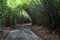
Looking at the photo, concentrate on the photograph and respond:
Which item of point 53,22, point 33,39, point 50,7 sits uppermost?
point 50,7

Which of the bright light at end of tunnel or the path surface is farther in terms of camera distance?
the bright light at end of tunnel

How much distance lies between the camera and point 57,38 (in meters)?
8.85

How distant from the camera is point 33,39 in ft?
30.6

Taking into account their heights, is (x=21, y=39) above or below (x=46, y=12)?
below

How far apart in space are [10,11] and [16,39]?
9.08 meters

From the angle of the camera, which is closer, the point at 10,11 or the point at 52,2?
the point at 52,2

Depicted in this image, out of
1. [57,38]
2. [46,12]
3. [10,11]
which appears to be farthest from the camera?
[10,11]

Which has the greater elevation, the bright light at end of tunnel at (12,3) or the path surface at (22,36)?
the bright light at end of tunnel at (12,3)

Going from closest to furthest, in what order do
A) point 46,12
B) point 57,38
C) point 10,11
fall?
1. point 57,38
2. point 46,12
3. point 10,11

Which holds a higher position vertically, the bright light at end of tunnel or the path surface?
the bright light at end of tunnel

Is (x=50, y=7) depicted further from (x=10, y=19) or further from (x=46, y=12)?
(x=10, y=19)

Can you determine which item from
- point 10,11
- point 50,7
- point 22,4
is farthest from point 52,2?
point 22,4

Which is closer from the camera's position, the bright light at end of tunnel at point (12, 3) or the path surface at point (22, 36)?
the path surface at point (22, 36)

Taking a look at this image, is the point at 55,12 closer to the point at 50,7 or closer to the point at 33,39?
the point at 50,7
